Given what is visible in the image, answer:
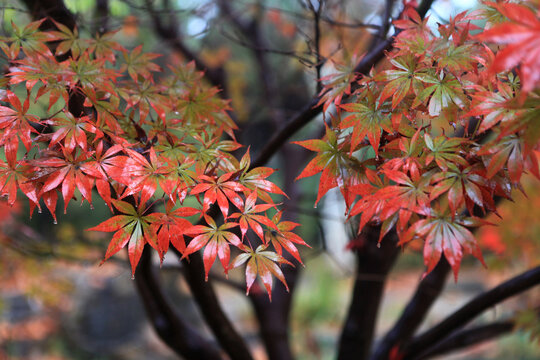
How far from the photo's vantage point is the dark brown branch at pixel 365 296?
2074 millimetres

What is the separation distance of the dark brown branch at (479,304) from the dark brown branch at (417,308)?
0.37 feet

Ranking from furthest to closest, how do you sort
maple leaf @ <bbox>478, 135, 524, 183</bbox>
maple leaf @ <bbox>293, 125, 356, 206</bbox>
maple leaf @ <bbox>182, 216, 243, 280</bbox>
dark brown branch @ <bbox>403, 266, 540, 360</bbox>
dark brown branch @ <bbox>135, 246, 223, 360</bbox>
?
dark brown branch @ <bbox>135, 246, 223, 360</bbox>
dark brown branch @ <bbox>403, 266, 540, 360</bbox>
maple leaf @ <bbox>293, 125, 356, 206</bbox>
maple leaf @ <bbox>182, 216, 243, 280</bbox>
maple leaf @ <bbox>478, 135, 524, 183</bbox>

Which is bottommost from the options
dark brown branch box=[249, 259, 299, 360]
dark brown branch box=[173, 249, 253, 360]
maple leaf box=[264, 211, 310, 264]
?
dark brown branch box=[249, 259, 299, 360]

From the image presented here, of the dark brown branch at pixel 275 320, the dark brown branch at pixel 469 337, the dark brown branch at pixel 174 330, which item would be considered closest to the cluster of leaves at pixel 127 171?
the dark brown branch at pixel 174 330

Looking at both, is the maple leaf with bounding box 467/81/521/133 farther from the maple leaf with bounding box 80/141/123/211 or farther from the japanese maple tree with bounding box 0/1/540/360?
the maple leaf with bounding box 80/141/123/211

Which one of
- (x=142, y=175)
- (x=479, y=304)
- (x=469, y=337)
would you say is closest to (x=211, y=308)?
(x=142, y=175)

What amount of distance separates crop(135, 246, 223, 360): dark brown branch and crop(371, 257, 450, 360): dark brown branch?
32.0 inches

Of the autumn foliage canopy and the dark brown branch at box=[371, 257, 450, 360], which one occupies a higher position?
the autumn foliage canopy

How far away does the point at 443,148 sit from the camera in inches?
37.1

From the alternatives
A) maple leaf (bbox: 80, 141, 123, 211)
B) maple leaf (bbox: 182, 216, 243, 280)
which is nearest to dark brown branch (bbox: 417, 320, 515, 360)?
maple leaf (bbox: 182, 216, 243, 280)

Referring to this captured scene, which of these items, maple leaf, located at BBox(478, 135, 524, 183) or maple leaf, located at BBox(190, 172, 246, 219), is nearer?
maple leaf, located at BBox(478, 135, 524, 183)

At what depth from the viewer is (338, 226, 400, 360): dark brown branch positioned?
2.07m

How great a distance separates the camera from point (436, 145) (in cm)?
95

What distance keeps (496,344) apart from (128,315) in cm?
437
